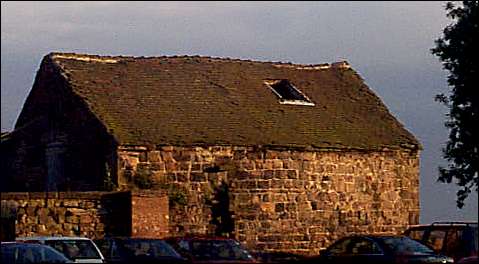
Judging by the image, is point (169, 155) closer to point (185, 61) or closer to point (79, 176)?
point (79, 176)

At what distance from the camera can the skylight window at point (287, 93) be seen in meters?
41.9

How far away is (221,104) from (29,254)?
1650cm

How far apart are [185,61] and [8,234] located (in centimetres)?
1232

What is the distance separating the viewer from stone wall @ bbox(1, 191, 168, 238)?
32.1 m

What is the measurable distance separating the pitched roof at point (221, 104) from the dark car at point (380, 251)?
29.4 ft

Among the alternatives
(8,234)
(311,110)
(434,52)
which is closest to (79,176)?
(8,234)

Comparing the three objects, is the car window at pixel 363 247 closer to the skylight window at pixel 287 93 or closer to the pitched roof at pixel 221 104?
the pitched roof at pixel 221 104

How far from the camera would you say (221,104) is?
39875mm

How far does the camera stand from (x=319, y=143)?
39.1 meters

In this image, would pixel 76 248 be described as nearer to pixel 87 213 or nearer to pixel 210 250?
pixel 210 250

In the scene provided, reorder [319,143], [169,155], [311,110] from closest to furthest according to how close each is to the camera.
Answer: [169,155] < [319,143] < [311,110]

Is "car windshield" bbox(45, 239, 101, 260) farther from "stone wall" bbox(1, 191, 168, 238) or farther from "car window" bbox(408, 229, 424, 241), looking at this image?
"car window" bbox(408, 229, 424, 241)

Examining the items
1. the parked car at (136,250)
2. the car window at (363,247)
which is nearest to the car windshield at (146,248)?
the parked car at (136,250)

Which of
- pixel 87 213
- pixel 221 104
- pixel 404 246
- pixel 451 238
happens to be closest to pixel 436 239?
pixel 451 238
